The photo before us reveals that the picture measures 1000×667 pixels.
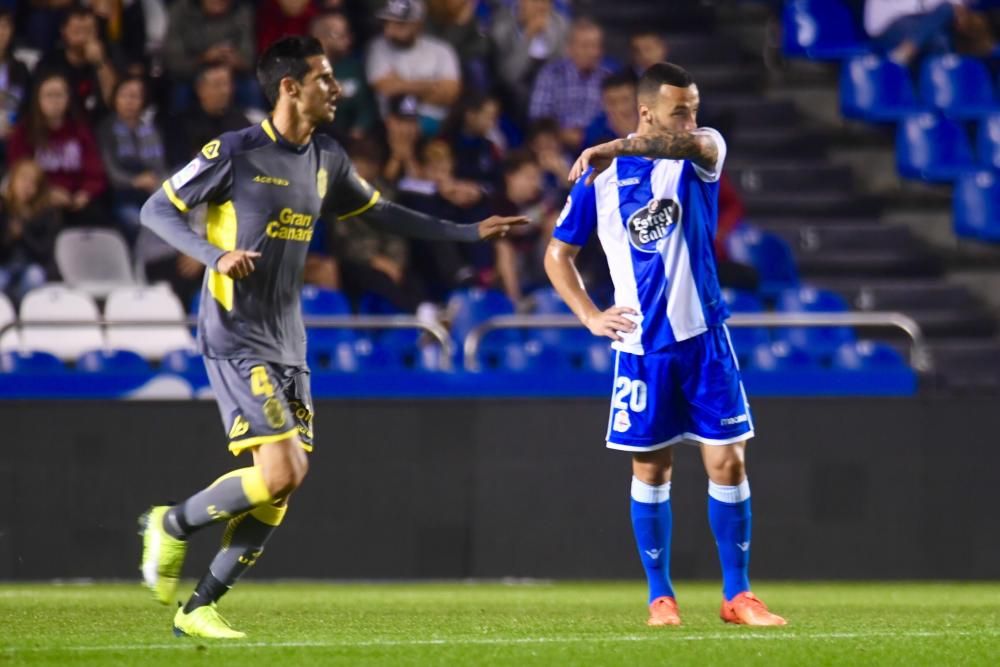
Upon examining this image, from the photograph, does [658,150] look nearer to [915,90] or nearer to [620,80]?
[620,80]

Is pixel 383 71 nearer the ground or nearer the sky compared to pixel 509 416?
nearer the sky

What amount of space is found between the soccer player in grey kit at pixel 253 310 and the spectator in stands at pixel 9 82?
616cm

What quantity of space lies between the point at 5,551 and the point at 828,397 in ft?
15.6

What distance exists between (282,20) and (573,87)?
86.2 inches

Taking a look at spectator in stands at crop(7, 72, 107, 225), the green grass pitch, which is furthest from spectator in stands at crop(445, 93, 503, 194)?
the green grass pitch

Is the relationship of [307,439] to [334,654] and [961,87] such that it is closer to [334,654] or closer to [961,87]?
[334,654]

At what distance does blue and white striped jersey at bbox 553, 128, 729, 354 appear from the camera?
693cm

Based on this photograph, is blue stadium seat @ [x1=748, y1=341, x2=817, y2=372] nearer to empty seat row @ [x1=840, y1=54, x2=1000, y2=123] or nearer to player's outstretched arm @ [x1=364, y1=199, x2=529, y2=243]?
empty seat row @ [x1=840, y1=54, x2=1000, y2=123]

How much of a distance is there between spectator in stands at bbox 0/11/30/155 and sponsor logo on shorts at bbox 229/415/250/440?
654 cm

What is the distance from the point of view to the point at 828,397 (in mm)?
10398

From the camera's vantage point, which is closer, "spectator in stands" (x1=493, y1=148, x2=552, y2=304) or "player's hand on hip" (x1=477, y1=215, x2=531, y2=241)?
"player's hand on hip" (x1=477, y1=215, x2=531, y2=241)

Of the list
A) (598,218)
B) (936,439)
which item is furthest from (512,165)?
(598,218)

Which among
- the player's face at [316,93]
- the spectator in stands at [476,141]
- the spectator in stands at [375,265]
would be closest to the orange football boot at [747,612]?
the player's face at [316,93]

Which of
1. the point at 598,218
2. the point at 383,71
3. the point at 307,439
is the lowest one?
the point at 307,439
